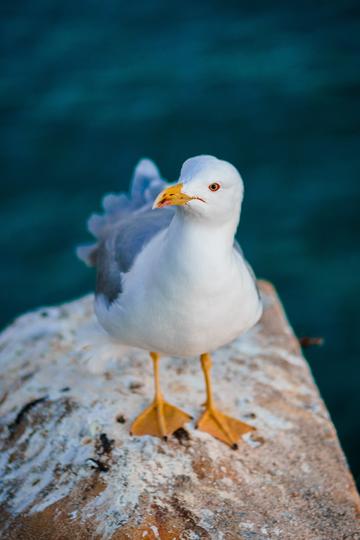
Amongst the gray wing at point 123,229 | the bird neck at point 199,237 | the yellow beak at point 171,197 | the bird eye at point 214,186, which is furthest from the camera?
the gray wing at point 123,229


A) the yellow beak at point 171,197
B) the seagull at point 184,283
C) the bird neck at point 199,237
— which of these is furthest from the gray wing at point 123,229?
the yellow beak at point 171,197

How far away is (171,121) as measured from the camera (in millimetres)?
8398

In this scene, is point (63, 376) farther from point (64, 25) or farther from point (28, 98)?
point (64, 25)

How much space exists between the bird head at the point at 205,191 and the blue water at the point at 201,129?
3.34m

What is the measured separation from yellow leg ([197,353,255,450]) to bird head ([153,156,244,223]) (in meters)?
1.19

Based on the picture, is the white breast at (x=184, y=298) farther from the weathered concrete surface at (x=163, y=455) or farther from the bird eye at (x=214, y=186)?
the weathered concrete surface at (x=163, y=455)

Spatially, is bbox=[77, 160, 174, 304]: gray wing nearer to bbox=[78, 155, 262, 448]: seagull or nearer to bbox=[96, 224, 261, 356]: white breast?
bbox=[78, 155, 262, 448]: seagull

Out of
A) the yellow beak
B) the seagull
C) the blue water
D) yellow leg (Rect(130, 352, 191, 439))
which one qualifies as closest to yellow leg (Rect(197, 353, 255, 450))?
the seagull

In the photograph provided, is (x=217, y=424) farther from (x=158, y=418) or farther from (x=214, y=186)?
(x=214, y=186)

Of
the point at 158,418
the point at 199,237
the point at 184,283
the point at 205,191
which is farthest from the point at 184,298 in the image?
the point at 158,418

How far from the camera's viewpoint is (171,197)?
3037 mm

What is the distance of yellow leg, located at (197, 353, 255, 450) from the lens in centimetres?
393

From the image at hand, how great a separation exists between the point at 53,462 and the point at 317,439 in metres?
1.46

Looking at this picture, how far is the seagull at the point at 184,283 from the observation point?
126 inches
